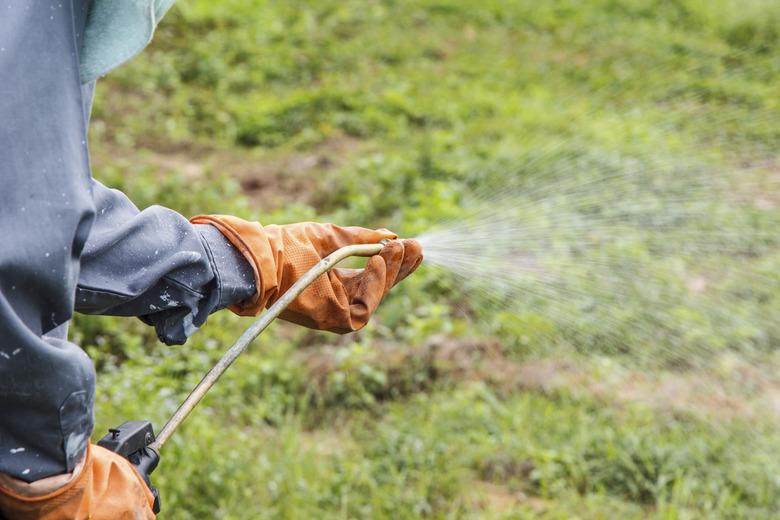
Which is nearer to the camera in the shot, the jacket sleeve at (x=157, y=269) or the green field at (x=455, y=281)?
the jacket sleeve at (x=157, y=269)

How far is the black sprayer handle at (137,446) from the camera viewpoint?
1.76 m

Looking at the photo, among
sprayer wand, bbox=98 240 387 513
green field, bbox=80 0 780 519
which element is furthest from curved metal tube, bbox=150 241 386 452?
green field, bbox=80 0 780 519

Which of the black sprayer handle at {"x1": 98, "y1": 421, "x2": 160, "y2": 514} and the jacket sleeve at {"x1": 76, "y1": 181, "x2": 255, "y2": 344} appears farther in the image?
the black sprayer handle at {"x1": 98, "y1": 421, "x2": 160, "y2": 514}

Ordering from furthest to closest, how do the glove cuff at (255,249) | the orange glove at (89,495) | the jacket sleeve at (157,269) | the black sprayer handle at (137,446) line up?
the glove cuff at (255,249) < the black sprayer handle at (137,446) < the jacket sleeve at (157,269) < the orange glove at (89,495)

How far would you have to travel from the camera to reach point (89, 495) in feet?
5.22

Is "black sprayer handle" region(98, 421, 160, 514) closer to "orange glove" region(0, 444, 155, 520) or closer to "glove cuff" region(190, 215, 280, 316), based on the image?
"orange glove" region(0, 444, 155, 520)

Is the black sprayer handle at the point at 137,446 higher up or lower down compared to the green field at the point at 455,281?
higher up

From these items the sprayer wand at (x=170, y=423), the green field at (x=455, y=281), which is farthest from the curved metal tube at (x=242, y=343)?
the green field at (x=455, y=281)

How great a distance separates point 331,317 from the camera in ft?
6.87

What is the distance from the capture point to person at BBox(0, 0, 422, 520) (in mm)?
1336

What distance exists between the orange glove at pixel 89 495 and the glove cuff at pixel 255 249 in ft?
1.36

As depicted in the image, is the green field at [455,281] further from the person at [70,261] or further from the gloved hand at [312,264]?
the person at [70,261]

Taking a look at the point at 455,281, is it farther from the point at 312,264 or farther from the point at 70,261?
the point at 70,261

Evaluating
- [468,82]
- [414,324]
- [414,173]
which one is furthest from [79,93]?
[468,82]
